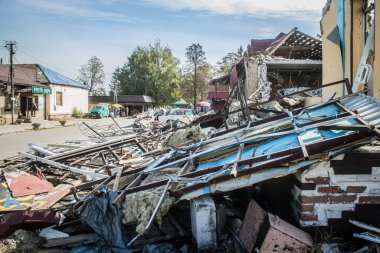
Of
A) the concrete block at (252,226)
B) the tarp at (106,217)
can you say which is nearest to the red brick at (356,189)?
the concrete block at (252,226)

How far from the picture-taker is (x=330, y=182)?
10.6ft

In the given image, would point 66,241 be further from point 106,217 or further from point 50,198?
point 50,198

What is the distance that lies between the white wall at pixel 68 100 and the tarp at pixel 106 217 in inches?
1327

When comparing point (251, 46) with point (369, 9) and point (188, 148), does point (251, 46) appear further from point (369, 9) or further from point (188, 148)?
point (188, 148)

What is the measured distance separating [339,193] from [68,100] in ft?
131

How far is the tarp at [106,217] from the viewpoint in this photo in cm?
340

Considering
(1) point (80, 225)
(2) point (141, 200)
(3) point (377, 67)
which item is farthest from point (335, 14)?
(1) point (80, 225)

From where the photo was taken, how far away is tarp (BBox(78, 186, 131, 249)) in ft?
11.2

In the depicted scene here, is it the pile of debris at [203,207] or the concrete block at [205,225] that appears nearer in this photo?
the pile of debris at [203,207]

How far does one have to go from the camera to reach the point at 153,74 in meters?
53.1

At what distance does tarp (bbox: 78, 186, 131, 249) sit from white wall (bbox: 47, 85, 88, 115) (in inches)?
1327

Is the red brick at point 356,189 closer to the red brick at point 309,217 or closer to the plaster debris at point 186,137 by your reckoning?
the red brick at point 309,217

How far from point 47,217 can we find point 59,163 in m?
2.45

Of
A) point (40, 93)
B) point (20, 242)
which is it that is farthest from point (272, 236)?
point (40, 93)
